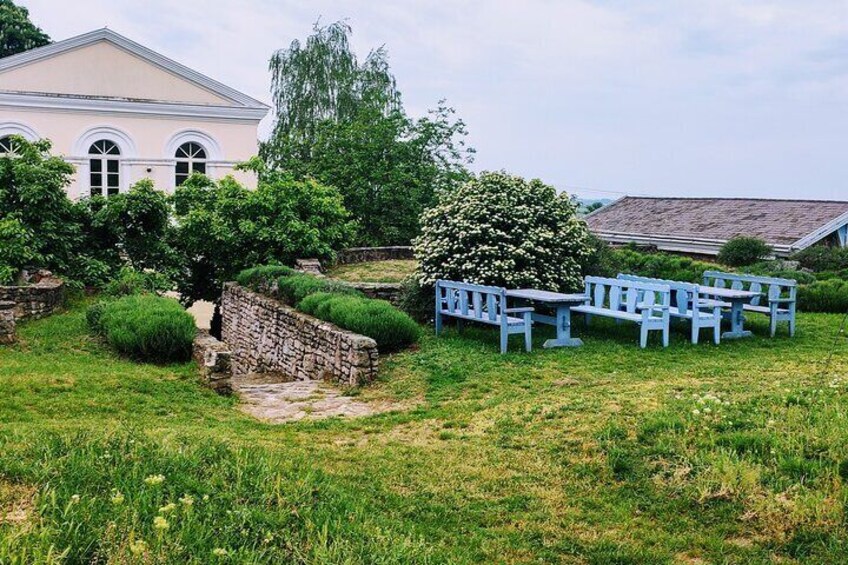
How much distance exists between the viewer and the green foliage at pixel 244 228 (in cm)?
1973

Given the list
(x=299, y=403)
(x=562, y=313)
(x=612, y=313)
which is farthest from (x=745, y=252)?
(x=299, y=403)

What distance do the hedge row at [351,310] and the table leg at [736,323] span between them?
4.55 meters

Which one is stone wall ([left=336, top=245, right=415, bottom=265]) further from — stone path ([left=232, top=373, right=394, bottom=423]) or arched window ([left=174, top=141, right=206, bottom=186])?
stone path ([left=232, top=373, right=394, bottom=423])

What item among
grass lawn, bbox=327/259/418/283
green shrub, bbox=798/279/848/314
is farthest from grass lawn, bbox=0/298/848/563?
grass lawn, bbox=327/259/418/283

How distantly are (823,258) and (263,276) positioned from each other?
1331cm

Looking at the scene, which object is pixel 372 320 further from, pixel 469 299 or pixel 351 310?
pixel 469 299

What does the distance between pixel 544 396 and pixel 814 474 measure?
138 inches

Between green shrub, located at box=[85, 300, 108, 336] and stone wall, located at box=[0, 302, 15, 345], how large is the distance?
128cm

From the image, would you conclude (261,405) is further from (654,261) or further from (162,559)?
(654,261)

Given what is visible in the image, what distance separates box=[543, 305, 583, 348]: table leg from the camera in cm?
1197

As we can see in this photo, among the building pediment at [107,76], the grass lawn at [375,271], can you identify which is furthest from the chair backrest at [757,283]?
the building pediment at [107,76]

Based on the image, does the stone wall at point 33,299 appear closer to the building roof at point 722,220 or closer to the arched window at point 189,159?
the arched window at point 189,159

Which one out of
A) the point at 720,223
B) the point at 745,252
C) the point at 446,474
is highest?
the point at 720,223

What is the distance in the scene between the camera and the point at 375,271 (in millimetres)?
20516
